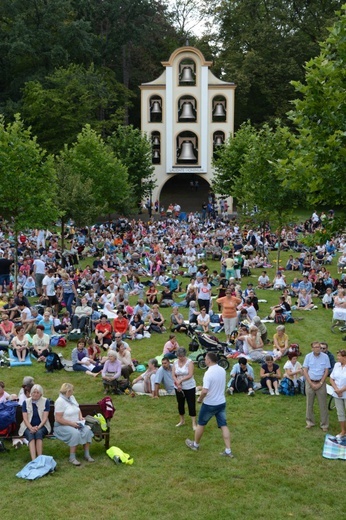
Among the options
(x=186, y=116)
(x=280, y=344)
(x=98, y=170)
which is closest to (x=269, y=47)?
(x=186, y=116)

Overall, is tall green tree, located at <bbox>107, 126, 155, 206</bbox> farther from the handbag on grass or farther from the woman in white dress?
the handbag on grass

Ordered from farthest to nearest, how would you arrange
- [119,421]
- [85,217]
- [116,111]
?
[116,111] → [85,217] → [119,421]

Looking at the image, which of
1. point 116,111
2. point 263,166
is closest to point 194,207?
point 116,111

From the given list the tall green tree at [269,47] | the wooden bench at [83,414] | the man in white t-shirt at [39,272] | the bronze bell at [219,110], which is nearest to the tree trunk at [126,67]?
the tall green tree at [269,47]

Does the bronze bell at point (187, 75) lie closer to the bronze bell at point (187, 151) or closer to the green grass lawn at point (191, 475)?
the bronze bell at point (187, 151)

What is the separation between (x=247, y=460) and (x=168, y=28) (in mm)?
59176

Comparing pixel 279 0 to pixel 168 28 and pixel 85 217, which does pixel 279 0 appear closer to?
pixel 168 28

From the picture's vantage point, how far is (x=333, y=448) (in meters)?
10.0

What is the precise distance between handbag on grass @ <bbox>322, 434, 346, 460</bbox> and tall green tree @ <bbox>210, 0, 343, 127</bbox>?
1827 inches

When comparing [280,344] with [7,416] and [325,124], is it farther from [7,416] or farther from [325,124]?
[7,416]

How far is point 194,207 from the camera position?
55812mm

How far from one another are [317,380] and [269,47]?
49286 mm

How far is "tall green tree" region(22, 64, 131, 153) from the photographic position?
46.5 m

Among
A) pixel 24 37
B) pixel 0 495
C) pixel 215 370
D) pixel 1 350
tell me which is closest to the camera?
pixel 0 495
